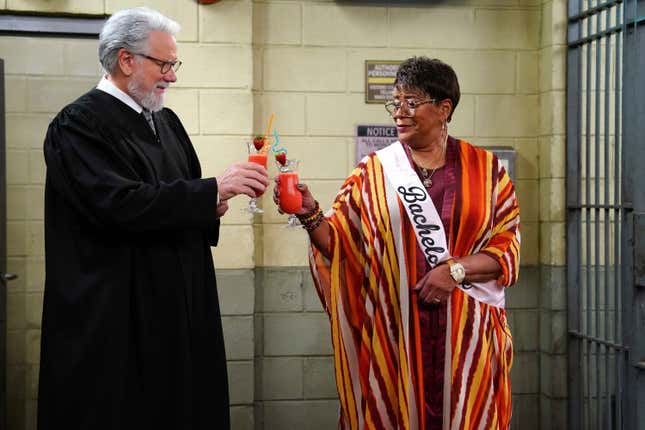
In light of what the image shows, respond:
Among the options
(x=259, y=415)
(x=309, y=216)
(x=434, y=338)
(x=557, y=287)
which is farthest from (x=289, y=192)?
(x=557, y=287)

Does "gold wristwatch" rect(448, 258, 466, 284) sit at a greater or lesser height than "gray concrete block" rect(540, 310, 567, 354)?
greater

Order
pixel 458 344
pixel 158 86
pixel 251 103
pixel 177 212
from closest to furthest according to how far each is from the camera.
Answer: pixel 177 212
pixel 158 86
pixel 458 344
pixel 251 103

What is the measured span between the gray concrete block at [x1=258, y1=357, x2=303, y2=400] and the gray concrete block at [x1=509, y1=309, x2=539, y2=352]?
3.61ft

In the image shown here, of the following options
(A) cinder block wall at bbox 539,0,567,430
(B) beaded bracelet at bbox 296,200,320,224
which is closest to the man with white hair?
(B) beaded bracelet at bbox 296,200,320,224

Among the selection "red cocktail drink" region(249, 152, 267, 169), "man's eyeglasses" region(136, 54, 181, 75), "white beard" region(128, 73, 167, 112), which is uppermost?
"man's eyeglasses" region(136, 54, 181, 75)

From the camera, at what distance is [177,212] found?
Result: 2.17 m

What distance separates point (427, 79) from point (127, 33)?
0.98m

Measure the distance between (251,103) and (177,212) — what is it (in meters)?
1.61

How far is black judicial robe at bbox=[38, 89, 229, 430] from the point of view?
2162 millimetres

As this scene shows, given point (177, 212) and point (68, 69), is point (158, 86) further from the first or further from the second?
point (68, 69)

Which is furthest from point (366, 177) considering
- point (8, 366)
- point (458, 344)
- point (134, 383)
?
point (8, 366)

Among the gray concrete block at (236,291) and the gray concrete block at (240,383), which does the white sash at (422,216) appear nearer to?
the gray concrete block at (236,291)

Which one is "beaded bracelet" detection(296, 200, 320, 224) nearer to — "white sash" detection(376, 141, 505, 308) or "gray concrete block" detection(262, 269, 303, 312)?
"white sash" detection(376, 141, 505, 308)

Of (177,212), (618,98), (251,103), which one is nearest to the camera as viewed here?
(177,212)
